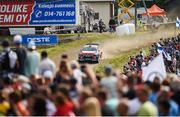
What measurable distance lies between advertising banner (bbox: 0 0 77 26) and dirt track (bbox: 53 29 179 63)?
139 inches

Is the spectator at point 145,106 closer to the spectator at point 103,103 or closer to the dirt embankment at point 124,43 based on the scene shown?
the spectator at point 103,103

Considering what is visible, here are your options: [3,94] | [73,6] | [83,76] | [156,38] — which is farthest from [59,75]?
[156,38]

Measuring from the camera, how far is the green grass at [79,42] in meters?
48.3

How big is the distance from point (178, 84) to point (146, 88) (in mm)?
1533

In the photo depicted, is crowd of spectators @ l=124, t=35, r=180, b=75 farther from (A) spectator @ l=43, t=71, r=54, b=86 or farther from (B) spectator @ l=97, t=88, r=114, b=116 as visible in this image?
(B) spectator @ l=97, t=88, r=114, b=116

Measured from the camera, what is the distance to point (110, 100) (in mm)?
13953

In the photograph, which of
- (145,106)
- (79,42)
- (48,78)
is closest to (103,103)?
(145,106)

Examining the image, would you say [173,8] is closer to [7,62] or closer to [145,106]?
[7,62]

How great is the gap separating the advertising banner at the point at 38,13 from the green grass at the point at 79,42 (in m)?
1.88

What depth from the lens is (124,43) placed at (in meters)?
57.2

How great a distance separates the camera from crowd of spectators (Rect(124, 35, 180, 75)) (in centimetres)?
3687

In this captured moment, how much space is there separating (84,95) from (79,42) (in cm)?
4125

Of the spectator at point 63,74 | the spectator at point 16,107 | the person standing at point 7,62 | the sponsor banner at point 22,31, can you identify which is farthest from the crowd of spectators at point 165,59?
the spectator at point 16,107

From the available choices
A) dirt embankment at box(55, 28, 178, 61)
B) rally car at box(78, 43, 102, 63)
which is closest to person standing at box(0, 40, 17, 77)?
rally car at box(78, 43, 102, 63)
